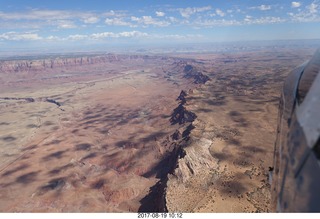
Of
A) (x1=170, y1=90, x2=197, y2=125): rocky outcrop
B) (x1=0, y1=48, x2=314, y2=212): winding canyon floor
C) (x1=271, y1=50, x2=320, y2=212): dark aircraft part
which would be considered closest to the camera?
(x1=271, y1=50, x2=320, y2=212): dark aircraft part

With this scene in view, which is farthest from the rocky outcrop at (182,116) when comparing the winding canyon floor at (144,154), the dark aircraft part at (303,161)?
the dark aircraft part at (303,161)

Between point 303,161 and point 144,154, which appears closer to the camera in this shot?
point 303,161

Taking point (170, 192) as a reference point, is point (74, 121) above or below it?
below

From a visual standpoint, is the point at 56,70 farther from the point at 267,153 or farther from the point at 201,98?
the point at 267,153

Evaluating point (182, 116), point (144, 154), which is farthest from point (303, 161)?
point (182, 116)

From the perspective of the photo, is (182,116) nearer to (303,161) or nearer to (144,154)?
(144,154)

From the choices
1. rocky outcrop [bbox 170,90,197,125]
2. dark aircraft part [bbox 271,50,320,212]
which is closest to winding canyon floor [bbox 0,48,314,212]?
rocky outcrop [bbox 170,90,197,125]

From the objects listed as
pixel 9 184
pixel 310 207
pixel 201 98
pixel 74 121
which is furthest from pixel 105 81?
pixel 310 207

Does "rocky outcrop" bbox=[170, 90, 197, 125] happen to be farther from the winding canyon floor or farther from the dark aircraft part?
the dark aircraft part
